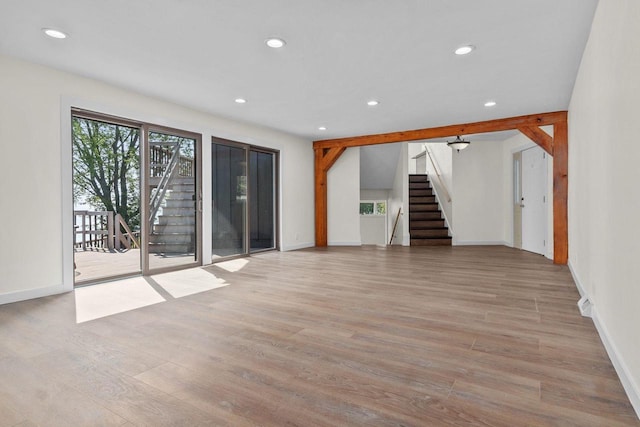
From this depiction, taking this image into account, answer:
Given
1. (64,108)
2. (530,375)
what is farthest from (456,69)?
(64,108)

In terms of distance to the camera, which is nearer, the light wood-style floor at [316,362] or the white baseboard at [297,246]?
the light wood-style floor at [316,362]

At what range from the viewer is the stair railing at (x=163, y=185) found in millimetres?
4445

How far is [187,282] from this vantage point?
12.9 feet

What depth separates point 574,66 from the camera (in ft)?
11.4

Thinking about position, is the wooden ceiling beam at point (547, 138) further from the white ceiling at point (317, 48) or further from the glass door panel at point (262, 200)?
the glass door panel at point (262, 200)

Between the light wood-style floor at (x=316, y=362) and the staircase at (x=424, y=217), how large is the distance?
4234 mm

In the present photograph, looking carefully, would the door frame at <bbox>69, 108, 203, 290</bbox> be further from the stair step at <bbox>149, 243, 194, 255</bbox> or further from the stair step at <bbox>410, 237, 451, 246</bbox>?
the stair step at <bbox>410, 237, 451, 246</bbox>

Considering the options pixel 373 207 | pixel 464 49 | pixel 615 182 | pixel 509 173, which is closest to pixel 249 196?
pixel 464 49

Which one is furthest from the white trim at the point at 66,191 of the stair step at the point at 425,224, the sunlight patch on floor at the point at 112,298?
the stair step at the point at 425,224

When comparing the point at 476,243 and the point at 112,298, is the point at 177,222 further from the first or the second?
the point at 476,243

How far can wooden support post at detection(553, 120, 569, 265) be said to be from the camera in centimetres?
492

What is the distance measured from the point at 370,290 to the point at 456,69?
8.18 ft

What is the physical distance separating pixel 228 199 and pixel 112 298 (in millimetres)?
2636

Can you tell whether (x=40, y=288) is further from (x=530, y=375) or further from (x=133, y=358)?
(x=530, y=375)
